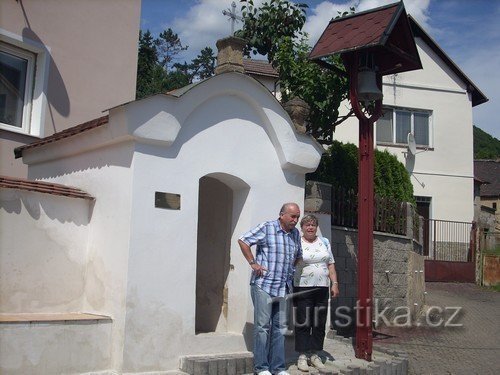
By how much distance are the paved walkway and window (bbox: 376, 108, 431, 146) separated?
23.4ft

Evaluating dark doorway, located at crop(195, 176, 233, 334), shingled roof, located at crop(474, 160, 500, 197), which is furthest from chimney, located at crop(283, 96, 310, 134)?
shingled roof, located at crop(474, 160, 500, 197)

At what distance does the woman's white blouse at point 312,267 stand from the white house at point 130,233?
0.70 meters

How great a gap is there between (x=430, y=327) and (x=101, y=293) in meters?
7.79

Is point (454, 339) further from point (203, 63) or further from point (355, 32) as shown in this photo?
point (203, 63)

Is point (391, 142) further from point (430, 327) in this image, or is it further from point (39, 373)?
point (39, 373)

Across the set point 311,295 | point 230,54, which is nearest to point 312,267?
point 311,295

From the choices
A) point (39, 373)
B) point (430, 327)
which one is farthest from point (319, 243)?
point (430, 327)

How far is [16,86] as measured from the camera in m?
9.66

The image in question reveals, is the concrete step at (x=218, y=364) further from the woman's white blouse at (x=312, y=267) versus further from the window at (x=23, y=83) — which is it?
the window at (x=23, y=83)

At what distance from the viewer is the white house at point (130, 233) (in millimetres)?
5730

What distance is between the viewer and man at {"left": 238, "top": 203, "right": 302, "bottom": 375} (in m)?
6.08

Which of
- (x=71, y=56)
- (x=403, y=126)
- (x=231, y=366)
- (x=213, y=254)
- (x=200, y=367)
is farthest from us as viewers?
(x=403, y=126)

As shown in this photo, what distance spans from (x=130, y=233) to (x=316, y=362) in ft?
8.60

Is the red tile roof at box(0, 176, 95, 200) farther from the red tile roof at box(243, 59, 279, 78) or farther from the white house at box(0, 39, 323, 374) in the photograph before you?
the red tile roof at box(243, 59, 279, 78)
